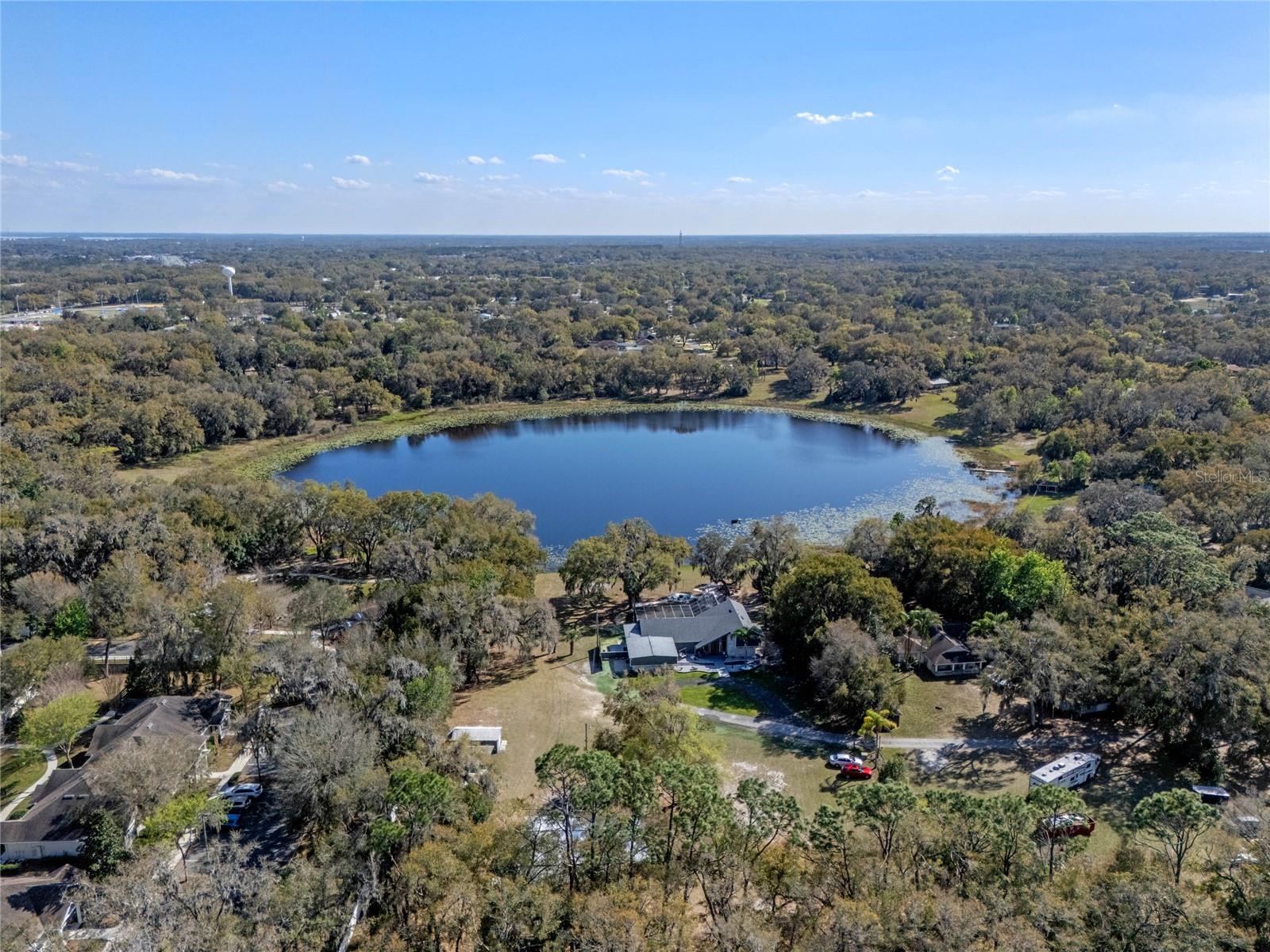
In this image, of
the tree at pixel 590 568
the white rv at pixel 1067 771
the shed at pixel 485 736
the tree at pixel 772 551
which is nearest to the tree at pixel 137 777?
the shed at pixel 485 736

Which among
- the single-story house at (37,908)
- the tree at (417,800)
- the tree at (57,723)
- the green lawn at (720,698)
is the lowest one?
the green lawn at (720,698)

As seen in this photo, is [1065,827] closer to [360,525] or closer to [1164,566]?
[1164,566]

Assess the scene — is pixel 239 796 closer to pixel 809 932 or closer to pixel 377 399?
pixel 809 932

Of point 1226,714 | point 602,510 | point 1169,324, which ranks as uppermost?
point 1169,324

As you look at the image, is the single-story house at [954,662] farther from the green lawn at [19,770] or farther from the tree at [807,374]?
the tree at [807,374]

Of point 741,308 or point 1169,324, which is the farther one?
point 741,308

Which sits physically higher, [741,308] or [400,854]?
[741,308]

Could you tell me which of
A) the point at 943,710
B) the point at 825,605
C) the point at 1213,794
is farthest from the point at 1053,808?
the point at 825,605

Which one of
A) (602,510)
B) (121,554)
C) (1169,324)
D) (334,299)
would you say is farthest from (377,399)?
(1169,324)
